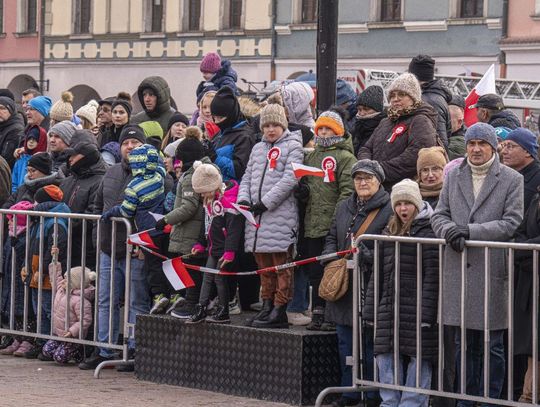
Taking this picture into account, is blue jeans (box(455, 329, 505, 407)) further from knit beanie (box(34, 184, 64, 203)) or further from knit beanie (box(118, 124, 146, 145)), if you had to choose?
knit beanie (box(34, 184, 64, 203))

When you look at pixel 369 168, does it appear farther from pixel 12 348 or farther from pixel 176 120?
pixel 12 348

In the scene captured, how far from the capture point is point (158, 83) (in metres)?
14.5

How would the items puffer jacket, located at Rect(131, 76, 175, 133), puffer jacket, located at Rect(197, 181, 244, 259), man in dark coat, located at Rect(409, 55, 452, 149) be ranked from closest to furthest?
puffer jacket, located at Rect(197, 181, 244, 259)
man in dark coat, located at Rect(409, 55, 452, 149)
puffer jacket, located at Rect(131, 76, 175, 133)

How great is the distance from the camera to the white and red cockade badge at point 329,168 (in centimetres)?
1080

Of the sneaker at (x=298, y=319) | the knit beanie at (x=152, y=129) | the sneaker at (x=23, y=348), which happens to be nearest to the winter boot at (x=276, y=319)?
the sneaker at (x=298, y=319)

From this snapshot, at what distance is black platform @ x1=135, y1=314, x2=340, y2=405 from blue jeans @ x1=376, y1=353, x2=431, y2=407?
1.91 feet

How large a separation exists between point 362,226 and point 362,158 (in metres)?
0.90

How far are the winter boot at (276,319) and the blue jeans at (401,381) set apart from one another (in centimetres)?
100

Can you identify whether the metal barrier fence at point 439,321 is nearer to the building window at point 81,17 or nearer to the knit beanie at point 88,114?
the knit beanie at point 88,114

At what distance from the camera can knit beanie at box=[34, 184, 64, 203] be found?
12.8 metres

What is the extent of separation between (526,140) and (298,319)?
7.16 ft

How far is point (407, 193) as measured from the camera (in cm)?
986

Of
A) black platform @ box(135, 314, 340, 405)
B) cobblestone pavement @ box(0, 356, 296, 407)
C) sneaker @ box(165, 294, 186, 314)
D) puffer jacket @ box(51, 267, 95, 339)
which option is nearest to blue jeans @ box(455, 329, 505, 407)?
black platform @ box(135, 314, 340, 405)

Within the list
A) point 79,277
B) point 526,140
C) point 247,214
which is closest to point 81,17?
point 79,277
